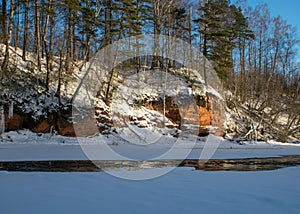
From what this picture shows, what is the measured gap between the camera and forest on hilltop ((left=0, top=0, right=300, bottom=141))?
1941 cm

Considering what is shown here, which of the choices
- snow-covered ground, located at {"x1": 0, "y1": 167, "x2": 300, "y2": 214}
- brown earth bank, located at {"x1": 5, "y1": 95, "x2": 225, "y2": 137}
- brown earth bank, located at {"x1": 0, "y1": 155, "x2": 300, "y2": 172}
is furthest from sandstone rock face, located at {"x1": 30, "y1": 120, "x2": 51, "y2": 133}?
snow-covered ground, located at {"x1": 0, "y1": 167, "x2": 300, "y2": 214}

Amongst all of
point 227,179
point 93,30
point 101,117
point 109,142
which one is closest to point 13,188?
point 227,179

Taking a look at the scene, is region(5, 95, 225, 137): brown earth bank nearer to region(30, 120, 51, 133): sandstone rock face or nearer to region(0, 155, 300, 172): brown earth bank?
region(30, 120, 51, 133): sandstone rock face

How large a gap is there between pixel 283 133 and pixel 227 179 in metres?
18.9

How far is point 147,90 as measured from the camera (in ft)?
79.7

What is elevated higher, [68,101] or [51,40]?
[51,40]

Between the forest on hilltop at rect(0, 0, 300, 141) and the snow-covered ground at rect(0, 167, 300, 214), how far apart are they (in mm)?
13053

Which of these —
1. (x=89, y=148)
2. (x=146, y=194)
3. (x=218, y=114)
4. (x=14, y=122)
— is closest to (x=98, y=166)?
(x=146, y=194)

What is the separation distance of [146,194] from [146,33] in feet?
73.5

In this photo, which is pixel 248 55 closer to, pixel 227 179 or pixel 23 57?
pixel 23 57

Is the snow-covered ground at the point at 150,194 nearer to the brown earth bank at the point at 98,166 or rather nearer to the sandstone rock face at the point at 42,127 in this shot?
the brown earth bank at the point at 98,166

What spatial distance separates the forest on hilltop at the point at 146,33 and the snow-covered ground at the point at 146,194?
42.8 ft

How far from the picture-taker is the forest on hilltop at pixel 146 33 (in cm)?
1941

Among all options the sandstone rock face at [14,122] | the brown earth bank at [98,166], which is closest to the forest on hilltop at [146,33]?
the sandstone rock face at [14,122]
